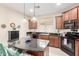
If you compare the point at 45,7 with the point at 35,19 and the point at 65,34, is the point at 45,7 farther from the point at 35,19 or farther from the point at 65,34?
the point at 65,34

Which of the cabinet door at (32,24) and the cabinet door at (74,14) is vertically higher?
the cabinet door at (74,14)

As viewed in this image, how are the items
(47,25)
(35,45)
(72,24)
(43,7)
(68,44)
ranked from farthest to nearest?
(68,44), (72,24), (35,45), (47,25), (43,7)

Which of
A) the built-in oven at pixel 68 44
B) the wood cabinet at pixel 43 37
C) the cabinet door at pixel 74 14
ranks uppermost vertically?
the cabinet door at pixel 74 14

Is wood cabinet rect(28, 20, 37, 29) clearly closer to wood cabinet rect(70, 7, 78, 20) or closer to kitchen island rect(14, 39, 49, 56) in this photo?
kitchen island rect(14, 39, 49, 56)

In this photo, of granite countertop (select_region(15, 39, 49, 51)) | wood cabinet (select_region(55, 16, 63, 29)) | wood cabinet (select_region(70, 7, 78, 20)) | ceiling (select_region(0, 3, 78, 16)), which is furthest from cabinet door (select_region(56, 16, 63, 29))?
granite countertop (select_region(15, 39, 49, 51))

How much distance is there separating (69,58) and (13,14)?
4.27 ft

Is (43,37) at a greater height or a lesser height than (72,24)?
lesser

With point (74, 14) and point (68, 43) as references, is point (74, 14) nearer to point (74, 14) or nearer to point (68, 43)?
point (74, 14)

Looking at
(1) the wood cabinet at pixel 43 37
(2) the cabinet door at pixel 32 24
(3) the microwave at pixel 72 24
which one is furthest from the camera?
(3) the microwave at pixel 72 24

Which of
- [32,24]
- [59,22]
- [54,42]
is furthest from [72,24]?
[32,24]

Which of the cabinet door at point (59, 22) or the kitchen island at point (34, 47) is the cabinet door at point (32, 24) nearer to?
the kitchen island at point (34, 47)

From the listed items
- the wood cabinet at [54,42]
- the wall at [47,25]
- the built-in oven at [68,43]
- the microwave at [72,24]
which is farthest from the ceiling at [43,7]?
the built-in oven at [68,43]

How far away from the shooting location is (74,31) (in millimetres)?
2232

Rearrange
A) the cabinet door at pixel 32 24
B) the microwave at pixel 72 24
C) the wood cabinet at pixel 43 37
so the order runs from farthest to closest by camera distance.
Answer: the microwave at pixel 72 24
the wood cabinet at pixel 43 37
the cabinet door at pixel 32 24
